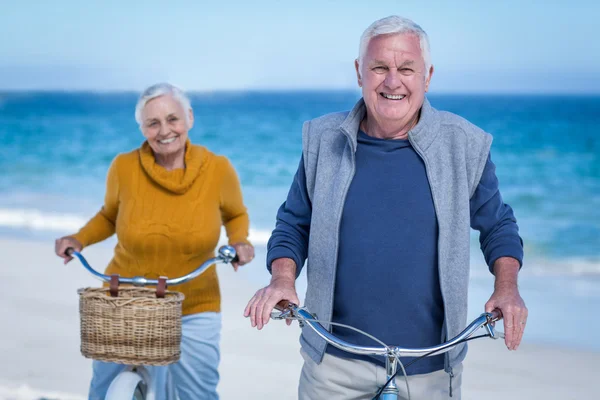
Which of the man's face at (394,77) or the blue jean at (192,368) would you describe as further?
the blue jean at (192,368)

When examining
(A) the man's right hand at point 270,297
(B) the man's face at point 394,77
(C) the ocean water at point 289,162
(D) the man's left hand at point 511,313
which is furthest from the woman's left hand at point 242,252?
(C) the ocean water at point 289,162

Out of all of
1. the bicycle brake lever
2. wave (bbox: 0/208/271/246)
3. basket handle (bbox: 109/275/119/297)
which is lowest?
the bicycle brake lever

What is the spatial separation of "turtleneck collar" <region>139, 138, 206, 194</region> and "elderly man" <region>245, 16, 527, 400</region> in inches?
54.9

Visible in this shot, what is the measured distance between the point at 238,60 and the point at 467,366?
92.4 ft

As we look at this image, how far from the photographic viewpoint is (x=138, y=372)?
12.7ft

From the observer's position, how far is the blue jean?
4.25 metres

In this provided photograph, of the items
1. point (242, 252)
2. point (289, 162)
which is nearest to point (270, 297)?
point (242, 252)

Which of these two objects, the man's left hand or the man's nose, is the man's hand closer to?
the man's left hand

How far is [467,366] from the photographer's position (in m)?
6.82

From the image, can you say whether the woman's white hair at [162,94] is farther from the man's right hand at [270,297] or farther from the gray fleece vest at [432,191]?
the man's right hand at [270,297]

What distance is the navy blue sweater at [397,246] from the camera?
2.80 meters

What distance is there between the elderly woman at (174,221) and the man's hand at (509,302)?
1.67m

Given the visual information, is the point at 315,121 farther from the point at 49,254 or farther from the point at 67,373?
the point at 49,254

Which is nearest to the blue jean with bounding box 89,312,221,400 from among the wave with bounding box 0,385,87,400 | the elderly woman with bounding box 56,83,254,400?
the elderly woman with bounding box 56,83,254,400
